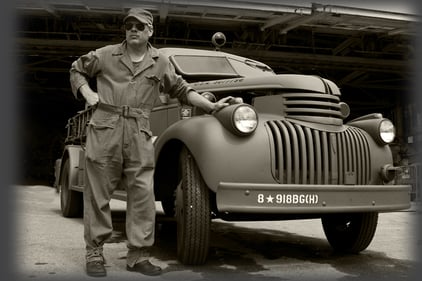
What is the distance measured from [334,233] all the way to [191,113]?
67.3 inches

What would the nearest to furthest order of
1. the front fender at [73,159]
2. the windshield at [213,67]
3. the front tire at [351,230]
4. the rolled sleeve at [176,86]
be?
the rolled sleeve at [176,86] → the front tire at [351,230] → the windshield at [213,67] → the front fender at [73,159]

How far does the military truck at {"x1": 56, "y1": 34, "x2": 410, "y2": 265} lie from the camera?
3621mm

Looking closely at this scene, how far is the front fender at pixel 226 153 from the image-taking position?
3.63m

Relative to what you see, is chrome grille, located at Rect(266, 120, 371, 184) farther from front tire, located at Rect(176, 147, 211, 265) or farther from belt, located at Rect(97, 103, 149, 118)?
belt, located at Rect(97, 103, 149, 118)

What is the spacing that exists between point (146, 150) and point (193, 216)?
55 cm

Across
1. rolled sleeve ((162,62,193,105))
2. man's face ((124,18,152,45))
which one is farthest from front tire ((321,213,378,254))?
man's face ((124,18,152,45))

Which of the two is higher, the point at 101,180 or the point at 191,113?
the point at 191,113

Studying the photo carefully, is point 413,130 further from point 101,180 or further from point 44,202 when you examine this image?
point 101,180

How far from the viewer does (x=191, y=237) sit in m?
3.71

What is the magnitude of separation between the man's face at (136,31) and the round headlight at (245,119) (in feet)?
2.65

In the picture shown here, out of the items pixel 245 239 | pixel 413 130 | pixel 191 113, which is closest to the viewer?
pixel 191 113

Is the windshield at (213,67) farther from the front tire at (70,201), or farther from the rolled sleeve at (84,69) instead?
the front tire at (70,201)

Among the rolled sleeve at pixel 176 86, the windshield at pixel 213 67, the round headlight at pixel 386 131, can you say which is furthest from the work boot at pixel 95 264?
the round headlight at pixel 386 131

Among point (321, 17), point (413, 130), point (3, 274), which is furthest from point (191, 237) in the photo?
point (413, 130)
